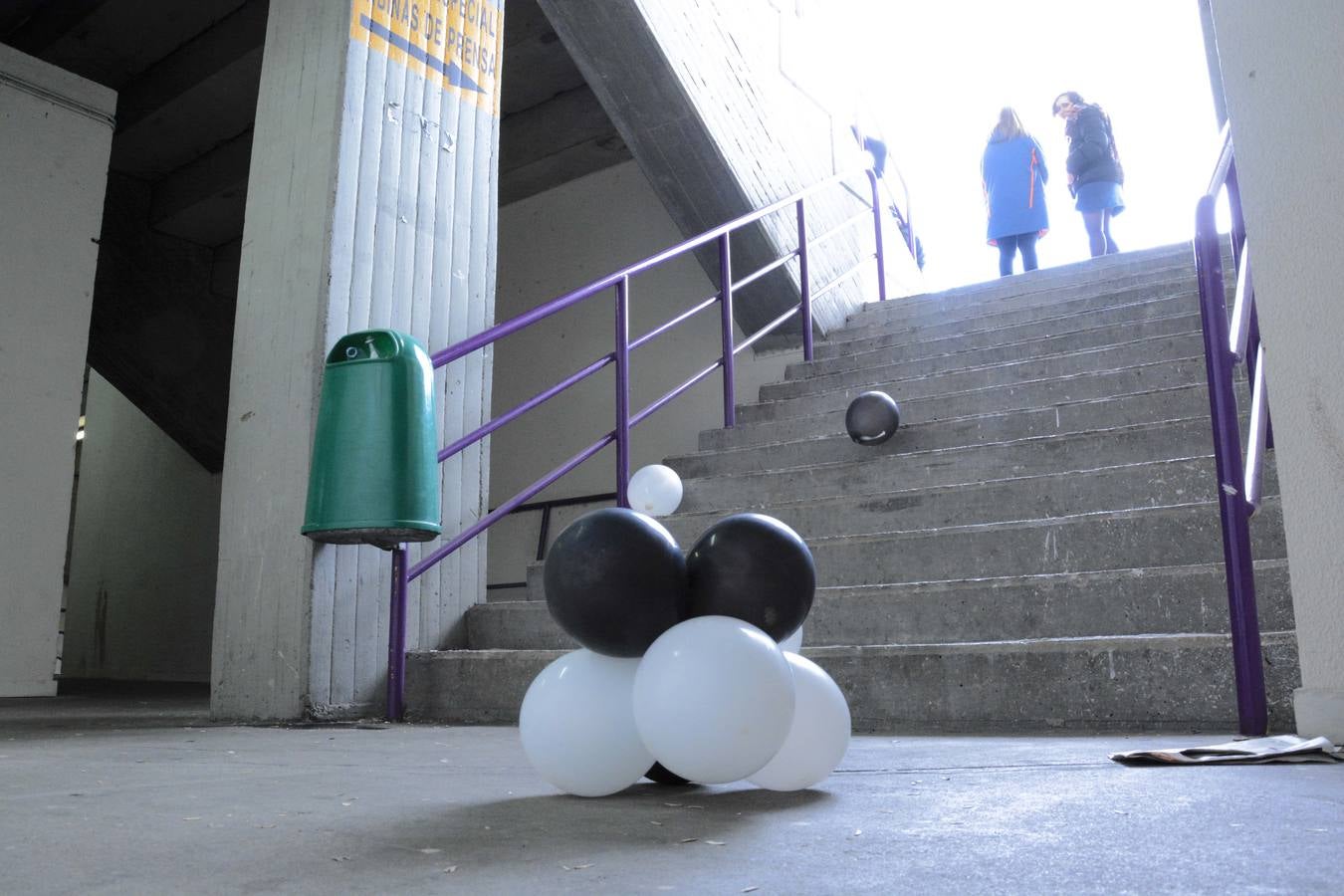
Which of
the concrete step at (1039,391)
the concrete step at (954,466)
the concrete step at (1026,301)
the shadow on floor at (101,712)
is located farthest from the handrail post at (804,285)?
the shadow on floor at (101,712)

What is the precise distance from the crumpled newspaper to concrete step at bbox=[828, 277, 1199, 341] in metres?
2.90

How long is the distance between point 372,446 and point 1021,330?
116 inches

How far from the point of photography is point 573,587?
142cm

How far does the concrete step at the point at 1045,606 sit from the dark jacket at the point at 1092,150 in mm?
4145

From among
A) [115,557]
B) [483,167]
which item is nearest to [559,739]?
[483,167]

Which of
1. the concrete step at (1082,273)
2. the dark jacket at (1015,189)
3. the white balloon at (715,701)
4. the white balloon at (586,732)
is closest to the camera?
the white balloon at (715,701)

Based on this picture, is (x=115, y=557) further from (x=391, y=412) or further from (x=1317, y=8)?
(x=1317, y=8)

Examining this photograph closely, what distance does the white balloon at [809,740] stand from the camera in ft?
4.68

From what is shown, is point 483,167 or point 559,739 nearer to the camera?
point 559,739

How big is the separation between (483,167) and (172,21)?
11.2 ft

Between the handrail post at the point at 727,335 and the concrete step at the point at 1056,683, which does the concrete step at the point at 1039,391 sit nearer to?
the handrail post at the point at 727,335

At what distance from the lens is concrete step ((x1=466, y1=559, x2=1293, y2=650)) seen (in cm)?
230

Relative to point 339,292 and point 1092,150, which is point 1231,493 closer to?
point 339,292

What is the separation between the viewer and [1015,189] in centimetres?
639
